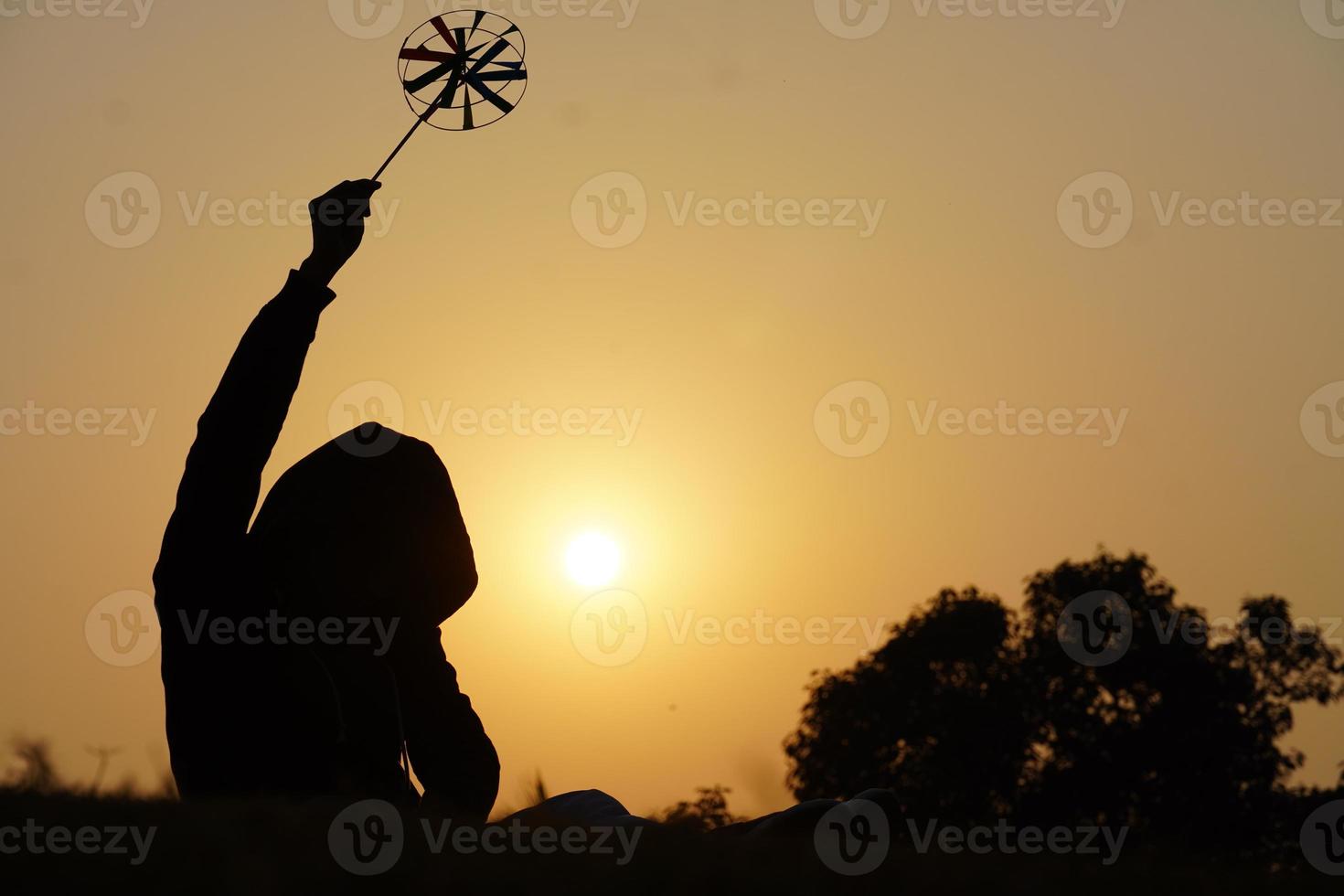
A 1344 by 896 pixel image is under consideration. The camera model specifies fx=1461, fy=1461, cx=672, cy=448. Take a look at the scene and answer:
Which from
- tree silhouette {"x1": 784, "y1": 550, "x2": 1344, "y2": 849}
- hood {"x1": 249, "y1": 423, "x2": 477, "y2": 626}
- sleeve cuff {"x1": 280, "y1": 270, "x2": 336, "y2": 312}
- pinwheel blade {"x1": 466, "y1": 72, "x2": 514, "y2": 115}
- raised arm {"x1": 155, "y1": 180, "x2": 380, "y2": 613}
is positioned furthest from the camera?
tree silhouette {"x1": 784, "y1": 550, "x2": 1344, "y2": 849}

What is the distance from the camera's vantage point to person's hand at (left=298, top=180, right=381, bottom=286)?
533 centimetres

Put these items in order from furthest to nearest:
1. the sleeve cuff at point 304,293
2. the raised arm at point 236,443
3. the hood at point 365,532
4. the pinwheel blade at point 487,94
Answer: the pinwheel blade at point 487,94
the hood at point 365,532
the sleeve cuff at point 304,293
the raised arm at point 236,443

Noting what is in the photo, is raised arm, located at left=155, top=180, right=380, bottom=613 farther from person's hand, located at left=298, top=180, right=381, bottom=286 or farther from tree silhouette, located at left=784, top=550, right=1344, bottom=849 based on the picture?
tree silhouette, located at left=784, top=550, right=1344, bottom=849

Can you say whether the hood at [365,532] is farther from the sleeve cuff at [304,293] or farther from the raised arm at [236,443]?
the sleeve cuff at [304,293]

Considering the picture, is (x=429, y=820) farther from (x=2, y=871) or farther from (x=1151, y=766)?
(x=1151, y=766)

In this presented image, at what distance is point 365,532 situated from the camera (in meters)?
5.74

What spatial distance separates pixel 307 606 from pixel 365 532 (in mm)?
359

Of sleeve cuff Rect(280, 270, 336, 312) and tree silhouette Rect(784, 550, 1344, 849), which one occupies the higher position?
tree silhouette Rect(784, 550, 1344, 849)

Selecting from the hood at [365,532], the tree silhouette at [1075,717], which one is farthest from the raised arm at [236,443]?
the tree silhouette at [1075,717]

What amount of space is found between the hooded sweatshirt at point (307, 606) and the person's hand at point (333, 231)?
7 cm

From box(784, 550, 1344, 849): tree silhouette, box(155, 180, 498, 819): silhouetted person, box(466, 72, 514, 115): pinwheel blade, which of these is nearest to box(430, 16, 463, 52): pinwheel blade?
box(466, 72, 514, 115): pinwheel blade

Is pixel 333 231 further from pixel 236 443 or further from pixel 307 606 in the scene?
pixel 307 606

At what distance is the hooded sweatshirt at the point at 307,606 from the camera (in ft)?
16.7

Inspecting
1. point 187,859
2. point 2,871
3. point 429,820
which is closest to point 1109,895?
point 429,820
